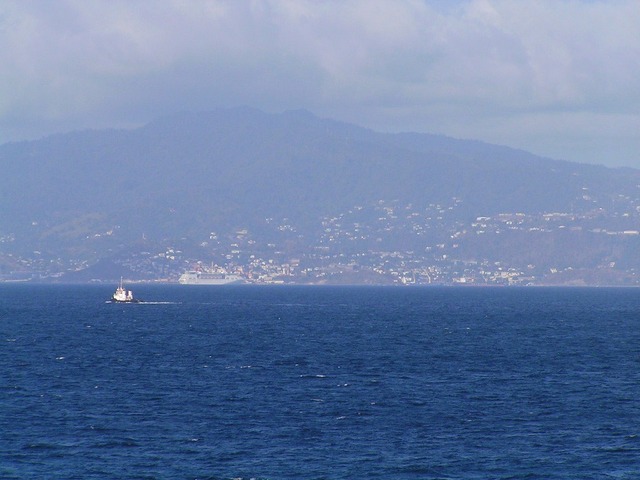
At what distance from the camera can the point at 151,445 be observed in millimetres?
65812

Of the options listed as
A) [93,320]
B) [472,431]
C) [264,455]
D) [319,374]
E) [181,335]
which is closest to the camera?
[264,455]

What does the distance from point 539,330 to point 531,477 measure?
350ft

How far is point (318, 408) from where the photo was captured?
79188 mm

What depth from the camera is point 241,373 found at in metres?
100

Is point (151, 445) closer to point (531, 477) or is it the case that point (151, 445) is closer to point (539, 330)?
point (531, 477)

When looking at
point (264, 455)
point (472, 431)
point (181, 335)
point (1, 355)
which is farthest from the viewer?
point (181, 335)

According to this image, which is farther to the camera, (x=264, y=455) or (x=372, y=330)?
(x=372, y=330)

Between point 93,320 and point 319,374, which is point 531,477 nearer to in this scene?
point 319,374

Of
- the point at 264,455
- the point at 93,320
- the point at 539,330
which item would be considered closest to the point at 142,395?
the point at 264,455

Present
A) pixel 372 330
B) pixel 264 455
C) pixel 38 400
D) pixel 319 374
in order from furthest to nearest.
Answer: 1. pixel 372 330
2. pixel 319 374
3. pixel 38 400
4. pixel 264 455

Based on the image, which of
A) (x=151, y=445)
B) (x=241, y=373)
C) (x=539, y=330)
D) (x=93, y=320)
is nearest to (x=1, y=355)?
(x=241, y=373)

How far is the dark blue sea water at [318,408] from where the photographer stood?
61.6 m

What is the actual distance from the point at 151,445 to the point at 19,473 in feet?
29.6

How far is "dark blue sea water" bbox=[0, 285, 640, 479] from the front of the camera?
202 ft
